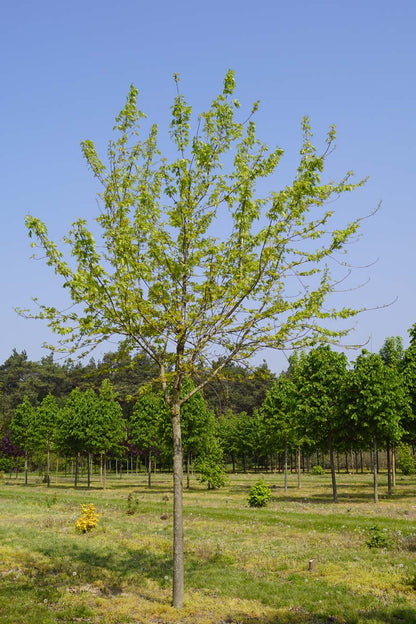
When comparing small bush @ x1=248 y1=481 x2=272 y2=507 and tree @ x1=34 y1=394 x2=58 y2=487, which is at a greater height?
tree @ x1=34 y1=394 x2=58 y2=487

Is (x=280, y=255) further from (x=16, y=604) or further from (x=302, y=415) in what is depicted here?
(x=302, y=415)

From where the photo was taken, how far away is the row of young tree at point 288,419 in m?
31.3

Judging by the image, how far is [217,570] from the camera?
1327cm

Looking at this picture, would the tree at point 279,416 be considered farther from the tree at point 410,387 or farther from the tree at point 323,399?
the tree at point 410,387

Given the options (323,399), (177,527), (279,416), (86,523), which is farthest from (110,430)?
(177,527)

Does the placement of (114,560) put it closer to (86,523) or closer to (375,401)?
(86,523)

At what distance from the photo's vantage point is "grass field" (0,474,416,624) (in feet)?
32.2

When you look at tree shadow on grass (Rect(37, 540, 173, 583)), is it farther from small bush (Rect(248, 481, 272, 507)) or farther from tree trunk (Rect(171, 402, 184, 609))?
small bush (Rect(248, 481, 272, 507))

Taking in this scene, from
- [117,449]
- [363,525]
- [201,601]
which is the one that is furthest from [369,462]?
[201,601]

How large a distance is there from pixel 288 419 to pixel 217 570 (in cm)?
3010

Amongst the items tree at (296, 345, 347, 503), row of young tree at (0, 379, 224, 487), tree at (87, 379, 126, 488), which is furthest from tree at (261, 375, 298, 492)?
tree at (87, 379, 126, 488)

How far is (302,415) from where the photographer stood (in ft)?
111

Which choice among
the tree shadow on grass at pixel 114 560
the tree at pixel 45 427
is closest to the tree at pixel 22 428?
the tree at pixel 45 427

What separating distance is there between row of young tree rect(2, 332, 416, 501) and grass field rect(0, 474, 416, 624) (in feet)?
13.6
